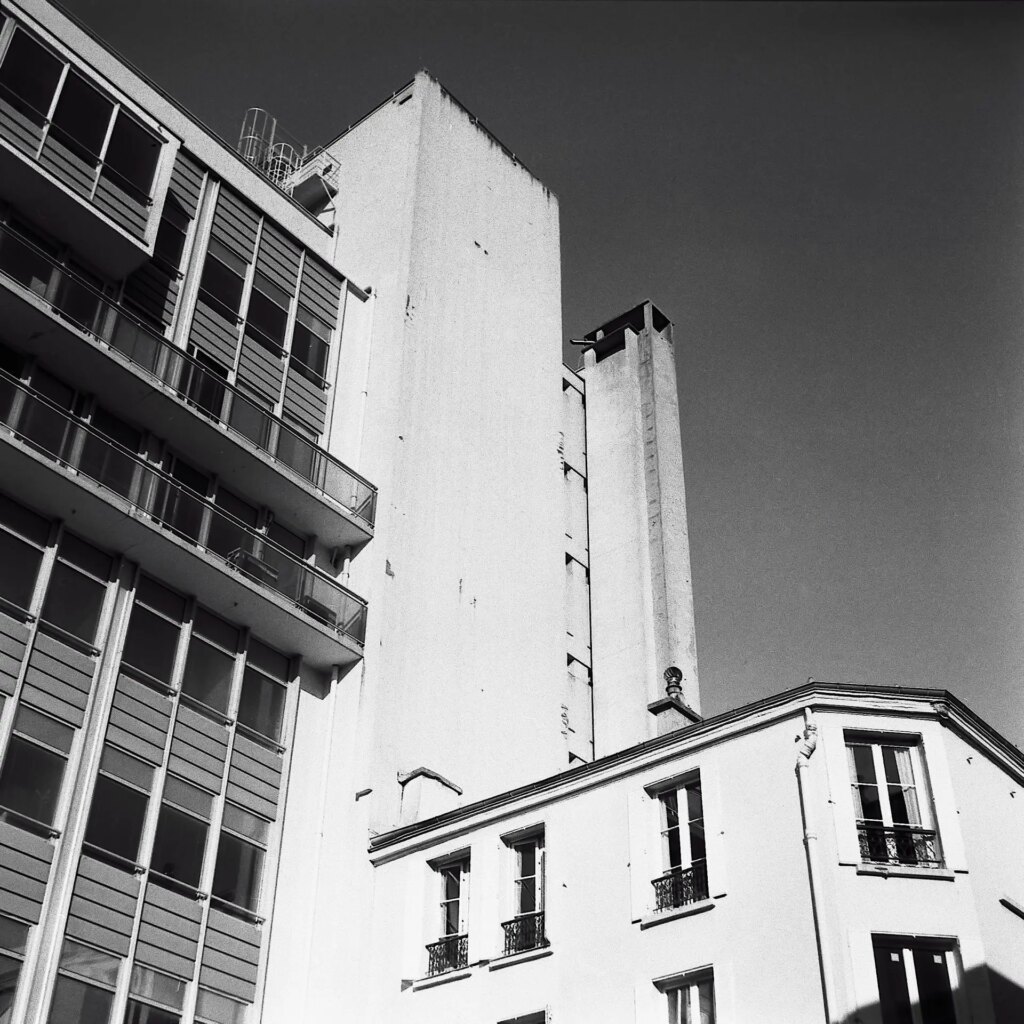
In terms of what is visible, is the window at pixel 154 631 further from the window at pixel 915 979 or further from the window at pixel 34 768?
the window at pixel 915 979

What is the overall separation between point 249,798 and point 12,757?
474 centimetres

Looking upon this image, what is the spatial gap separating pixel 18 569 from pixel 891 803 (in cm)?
1418

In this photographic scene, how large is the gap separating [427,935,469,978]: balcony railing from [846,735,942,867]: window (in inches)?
270

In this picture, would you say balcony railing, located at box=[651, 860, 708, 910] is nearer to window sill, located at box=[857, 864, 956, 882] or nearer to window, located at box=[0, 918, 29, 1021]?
window sill, located at box=[857, 864, 956, 882]

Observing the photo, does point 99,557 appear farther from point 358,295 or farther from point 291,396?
point 358,295

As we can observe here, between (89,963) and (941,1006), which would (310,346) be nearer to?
(89,963)

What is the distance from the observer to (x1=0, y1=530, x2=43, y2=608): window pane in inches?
818

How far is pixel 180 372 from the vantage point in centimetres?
2461

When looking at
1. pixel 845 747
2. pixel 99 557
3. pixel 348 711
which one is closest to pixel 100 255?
pixel 99 557

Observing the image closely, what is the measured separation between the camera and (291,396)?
93.0ft

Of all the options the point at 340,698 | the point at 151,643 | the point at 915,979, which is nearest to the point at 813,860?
the point at 915,979

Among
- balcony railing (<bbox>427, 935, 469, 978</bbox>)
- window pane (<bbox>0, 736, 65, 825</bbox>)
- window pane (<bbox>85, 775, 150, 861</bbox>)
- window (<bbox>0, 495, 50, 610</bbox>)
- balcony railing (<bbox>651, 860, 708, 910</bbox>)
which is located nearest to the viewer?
balcony railing (<bbox>651, 860, 708, 910</bbox>)

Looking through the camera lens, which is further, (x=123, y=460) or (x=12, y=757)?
(x=123, y=460)

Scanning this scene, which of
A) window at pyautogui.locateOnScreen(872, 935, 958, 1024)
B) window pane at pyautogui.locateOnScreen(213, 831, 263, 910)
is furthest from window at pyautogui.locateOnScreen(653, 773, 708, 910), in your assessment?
window pane at pyautogui.locateOnScreen(213, 831, 263, 910)
